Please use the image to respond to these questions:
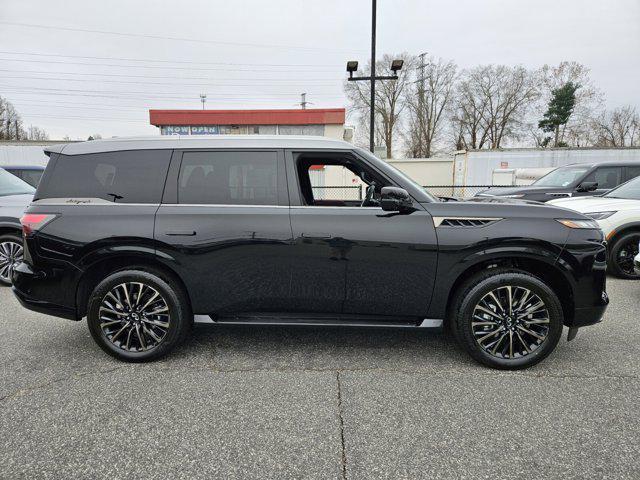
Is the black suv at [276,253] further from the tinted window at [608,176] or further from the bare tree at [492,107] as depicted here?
the bare tree at [492,107]

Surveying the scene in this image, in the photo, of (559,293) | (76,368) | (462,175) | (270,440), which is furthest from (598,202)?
(462,175)

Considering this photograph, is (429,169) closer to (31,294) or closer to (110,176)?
(110,176)

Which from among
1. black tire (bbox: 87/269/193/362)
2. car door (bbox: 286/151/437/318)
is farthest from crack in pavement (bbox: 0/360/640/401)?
car door (bbox: 286/151/437/318)

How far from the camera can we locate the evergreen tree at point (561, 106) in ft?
143

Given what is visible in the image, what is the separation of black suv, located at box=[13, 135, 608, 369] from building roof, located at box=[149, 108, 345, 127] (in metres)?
21.4

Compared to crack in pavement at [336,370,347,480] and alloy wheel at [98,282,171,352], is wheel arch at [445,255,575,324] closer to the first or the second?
crack in pavement at [336,370,347,480]

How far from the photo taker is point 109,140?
3.43m

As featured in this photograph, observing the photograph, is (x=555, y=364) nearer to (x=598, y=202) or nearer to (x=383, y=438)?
(x=383, y=438)

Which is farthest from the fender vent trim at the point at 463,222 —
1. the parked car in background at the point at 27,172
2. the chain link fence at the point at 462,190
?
the parked car in background at the point at 27,172

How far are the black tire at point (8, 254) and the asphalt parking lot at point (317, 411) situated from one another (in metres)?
2.62

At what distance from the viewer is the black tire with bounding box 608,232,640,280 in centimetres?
603

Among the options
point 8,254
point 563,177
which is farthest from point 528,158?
point 8,254

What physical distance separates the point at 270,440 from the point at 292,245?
139cm

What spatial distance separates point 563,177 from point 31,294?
9.87 metres
